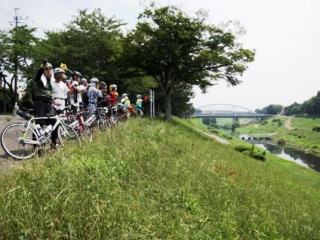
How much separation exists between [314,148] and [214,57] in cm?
6534

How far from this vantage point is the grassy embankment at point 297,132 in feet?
297

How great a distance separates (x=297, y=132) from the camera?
119250 millimetres

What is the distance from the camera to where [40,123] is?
287 inches

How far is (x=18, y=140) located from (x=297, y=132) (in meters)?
125

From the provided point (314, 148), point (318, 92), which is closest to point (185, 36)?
point (314, 148)

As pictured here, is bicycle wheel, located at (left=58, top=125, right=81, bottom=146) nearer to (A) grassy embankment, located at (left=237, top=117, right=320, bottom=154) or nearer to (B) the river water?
(B) the river water

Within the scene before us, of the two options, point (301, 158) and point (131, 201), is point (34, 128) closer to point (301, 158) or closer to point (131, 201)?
point (131, 201)

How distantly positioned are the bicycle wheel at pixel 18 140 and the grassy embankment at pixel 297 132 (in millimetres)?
77166

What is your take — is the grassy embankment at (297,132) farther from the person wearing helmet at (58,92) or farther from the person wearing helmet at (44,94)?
the person wearing helmet at (44,94)

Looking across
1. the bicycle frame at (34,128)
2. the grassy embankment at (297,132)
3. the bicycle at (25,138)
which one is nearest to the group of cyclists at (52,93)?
the bicycle frame at (34,128)

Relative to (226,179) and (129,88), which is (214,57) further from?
(226,179)

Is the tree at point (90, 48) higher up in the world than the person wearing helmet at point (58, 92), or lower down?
higher up

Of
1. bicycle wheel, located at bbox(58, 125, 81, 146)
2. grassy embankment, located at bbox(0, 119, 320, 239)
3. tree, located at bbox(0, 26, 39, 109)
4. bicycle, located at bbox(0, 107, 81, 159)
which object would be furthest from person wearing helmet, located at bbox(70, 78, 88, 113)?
tree, located at bbox(0, 26, 39, 109)

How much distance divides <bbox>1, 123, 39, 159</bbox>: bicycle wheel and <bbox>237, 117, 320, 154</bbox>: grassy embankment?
7717cm
